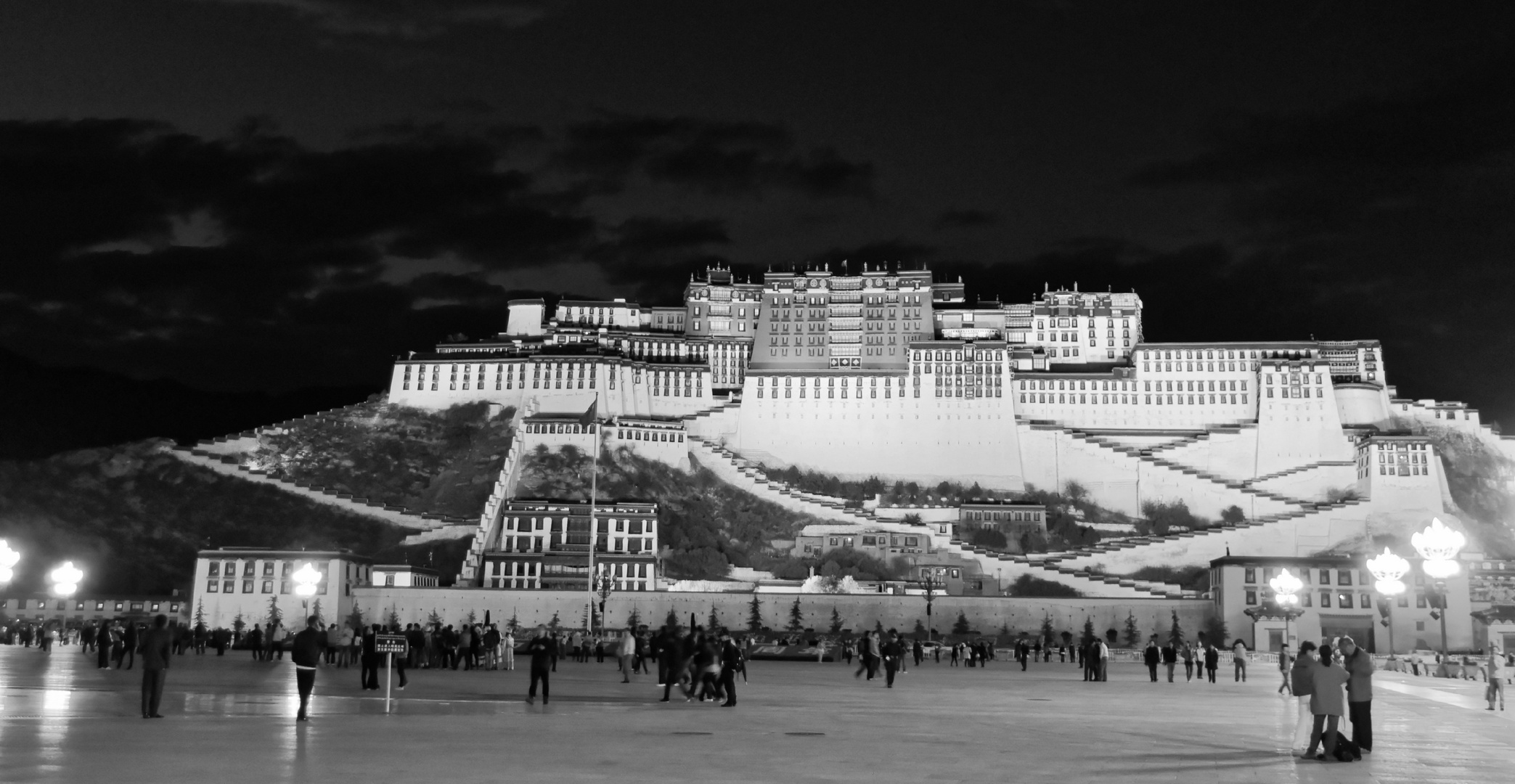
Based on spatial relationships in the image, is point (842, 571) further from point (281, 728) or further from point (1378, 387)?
point (281, 728)

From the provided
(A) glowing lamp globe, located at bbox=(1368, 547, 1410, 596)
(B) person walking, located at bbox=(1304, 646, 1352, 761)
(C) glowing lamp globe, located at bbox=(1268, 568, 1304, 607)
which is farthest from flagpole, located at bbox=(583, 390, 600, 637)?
(B) person walking, located at bbox=(1304, 646, 1352, 761)

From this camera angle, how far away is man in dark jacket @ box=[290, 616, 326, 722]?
17.0 m

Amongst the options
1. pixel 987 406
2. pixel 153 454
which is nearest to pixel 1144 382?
pixel 987 406

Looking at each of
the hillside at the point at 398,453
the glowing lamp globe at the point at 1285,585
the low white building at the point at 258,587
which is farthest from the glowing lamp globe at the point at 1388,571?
the hillside at the point at 398,453

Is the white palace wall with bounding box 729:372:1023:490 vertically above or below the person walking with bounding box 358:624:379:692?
above

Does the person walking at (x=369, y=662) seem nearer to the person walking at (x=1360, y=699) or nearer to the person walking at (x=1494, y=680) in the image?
the person walking at (x=1360, y=699)

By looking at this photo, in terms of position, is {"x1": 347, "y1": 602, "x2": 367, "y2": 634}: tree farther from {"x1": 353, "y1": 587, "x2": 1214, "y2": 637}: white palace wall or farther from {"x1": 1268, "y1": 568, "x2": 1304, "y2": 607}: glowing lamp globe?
{"x1": 1268, "y1": 568, "x2": 1304, "y2": 607}: glowing lamp globe

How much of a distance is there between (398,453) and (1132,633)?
60.7m

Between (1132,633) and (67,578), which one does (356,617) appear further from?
(67,578)

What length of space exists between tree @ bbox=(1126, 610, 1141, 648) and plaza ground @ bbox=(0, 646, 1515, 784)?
46.7 metres

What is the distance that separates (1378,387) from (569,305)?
234ft

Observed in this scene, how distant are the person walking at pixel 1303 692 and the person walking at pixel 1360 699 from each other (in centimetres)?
45

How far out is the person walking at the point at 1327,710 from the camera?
1471cm

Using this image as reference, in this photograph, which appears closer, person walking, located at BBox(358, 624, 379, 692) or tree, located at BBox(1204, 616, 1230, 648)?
person walking, located at BBox(358, 624, 379, 692)
